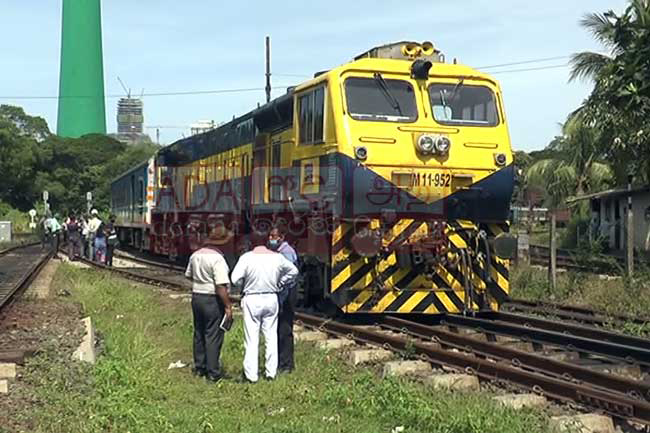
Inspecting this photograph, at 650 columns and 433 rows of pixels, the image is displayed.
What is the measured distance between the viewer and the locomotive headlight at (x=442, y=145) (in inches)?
447

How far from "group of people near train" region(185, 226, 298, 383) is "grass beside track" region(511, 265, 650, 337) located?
571 centimetres

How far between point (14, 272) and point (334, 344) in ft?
51.6

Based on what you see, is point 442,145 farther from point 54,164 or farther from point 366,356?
point 54,164

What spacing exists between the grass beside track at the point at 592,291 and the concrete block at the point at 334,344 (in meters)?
4.16

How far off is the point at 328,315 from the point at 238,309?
7.46ft

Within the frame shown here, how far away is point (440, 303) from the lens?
11.5 metres

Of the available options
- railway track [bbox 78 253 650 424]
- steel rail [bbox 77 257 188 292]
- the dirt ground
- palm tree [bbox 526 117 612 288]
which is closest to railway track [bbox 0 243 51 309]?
the dirt ground

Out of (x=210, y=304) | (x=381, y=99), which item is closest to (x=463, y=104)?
(x=381, y=99)

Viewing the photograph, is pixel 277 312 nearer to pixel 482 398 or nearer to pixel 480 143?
pixel 482 398

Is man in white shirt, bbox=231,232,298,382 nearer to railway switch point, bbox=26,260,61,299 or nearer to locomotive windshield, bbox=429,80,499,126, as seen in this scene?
locomotive windshield, bbox=429,80,499,126

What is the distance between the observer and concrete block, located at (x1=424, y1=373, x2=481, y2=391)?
7.85 meters

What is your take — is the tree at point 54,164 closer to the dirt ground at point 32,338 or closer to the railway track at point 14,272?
the railway track at point 14,272

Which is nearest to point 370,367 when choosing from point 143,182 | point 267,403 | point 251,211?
point 267,403

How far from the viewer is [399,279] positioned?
11.4m
